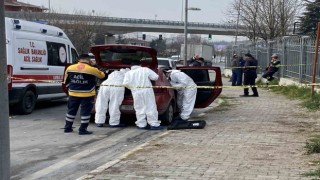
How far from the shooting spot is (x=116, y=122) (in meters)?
10.9

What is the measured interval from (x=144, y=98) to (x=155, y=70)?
3.25ft

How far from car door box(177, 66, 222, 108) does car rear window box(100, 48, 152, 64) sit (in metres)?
1.41

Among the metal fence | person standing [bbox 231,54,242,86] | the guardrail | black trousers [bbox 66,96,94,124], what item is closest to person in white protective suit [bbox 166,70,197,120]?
black trousers [bbox 66,96,94,124]

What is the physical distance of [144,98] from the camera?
10586 mm

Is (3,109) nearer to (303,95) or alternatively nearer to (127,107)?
(127,107)

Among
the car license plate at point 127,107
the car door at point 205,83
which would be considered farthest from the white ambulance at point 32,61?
the car door at point 205,83

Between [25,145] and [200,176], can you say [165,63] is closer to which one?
[25,145]

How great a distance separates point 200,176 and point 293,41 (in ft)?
53.2

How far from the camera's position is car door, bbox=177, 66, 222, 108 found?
40.0ft

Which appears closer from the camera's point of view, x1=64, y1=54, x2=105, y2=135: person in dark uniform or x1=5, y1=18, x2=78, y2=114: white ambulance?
x1=64, y1=54, x2=105, y2=135: person in dark uniform

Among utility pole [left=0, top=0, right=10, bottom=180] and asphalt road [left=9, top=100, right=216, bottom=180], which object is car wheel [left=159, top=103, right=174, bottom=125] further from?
utility pole [left=0, top=0, right=10, bottom=180]

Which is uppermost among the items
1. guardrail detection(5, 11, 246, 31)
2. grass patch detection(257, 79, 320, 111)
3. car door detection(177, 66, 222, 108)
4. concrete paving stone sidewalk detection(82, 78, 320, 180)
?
guardrail detection(5, 11, 246, 31)

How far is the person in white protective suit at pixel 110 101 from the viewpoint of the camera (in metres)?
10.7

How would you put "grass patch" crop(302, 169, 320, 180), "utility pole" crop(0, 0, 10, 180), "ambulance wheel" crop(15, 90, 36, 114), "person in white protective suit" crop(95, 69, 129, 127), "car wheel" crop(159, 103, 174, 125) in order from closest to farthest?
"utility pole" crop(0, 0, 10, 180)
"grass patch" crop(302, 169, 320, 180)
"person in white protective suit" crop(95, 69, 129, 127)
"car wheel" crop(159, 103, 174, 125)
"ambulance wheel" crop(15, 90, 36, 114)
